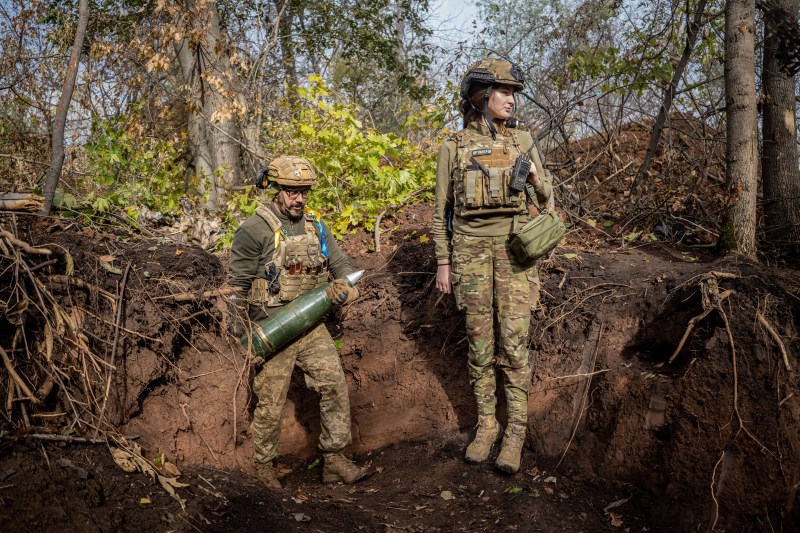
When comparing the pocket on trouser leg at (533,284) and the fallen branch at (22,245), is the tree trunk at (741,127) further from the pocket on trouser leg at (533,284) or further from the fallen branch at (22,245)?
the fallen branch at (22,245)

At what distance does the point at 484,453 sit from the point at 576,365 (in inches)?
38.3

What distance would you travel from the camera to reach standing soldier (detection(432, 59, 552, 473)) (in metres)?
3.98

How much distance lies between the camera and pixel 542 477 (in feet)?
13.9

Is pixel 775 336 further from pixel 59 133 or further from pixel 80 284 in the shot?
pixel 59 133

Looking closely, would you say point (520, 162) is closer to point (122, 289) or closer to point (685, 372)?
point (685, 372)

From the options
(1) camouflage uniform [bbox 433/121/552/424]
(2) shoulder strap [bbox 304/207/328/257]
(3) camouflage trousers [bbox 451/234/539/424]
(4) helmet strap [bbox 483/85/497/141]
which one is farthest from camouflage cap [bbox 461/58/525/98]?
(2) shoulder strap [bbox 304/207/328/257]

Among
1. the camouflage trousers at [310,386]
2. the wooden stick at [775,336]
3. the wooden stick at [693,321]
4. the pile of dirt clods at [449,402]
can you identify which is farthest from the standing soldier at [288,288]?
the wooden stick at [775,336]

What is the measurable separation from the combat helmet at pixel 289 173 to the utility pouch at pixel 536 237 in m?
1.52

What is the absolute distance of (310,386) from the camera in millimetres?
4562

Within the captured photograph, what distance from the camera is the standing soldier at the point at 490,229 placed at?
13.1 feet

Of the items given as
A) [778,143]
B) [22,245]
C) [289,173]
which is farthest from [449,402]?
[778,143]

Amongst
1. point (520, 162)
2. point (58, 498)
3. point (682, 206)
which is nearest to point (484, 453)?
point (520, 162)

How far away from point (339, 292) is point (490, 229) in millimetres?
1179

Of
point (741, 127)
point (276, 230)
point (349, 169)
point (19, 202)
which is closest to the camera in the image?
point (19, 202)
